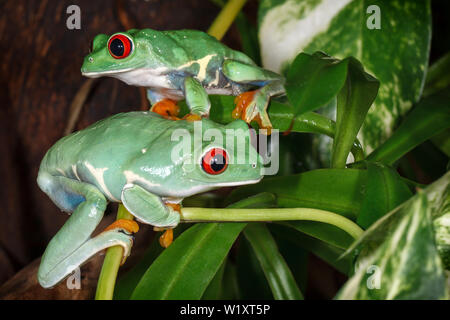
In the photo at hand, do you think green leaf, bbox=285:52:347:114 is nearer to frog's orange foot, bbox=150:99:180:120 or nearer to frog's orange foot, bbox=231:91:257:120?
frog's orange foot, bbox=231:91:257:120

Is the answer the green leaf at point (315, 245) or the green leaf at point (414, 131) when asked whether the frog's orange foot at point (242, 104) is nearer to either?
the green leaf at point (414, 131)

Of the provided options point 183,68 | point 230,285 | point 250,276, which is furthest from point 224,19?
point 230,285

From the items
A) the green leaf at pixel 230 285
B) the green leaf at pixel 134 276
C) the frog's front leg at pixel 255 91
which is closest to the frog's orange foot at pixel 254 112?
the frog's front leg at pixel 255 91

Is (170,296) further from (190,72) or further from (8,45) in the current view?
(8,45)

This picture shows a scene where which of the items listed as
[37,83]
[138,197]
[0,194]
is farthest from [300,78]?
[0,194]

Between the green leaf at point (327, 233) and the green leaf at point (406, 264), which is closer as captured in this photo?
the green leaf at point (406, 264)

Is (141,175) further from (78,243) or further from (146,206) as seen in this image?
(78,243)
